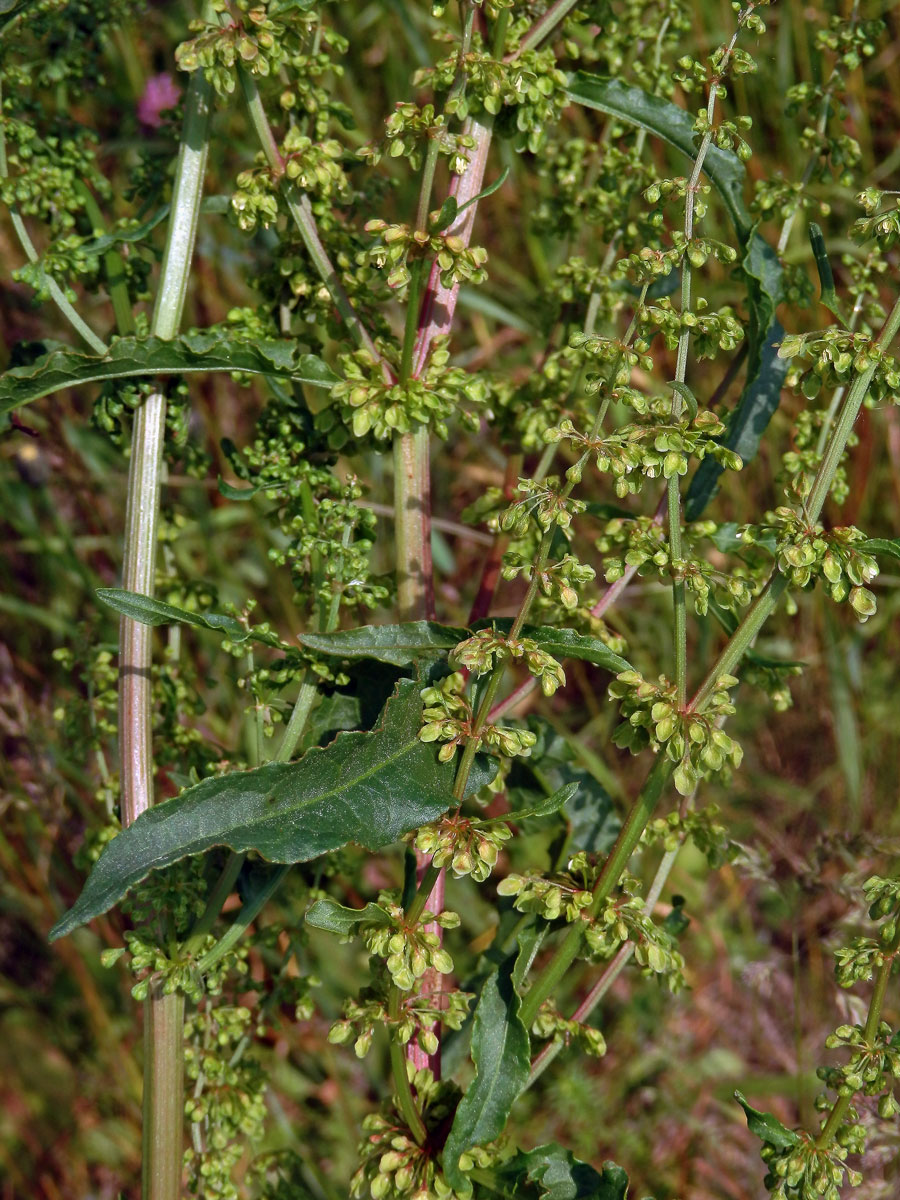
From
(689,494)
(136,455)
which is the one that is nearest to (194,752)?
(136,455)

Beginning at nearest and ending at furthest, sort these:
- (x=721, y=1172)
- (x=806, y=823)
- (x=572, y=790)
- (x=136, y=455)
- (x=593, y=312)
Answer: (x=572, y=790)
(x=136, y=455)
(x=593, y=312)
(x=721, y=1172)
(x=806, y=823)

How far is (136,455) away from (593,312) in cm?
78

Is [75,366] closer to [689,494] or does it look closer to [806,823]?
[689,494]

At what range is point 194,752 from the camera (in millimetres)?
1835

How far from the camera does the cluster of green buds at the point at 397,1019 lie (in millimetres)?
1405

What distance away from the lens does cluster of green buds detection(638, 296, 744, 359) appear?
1258 millimetres

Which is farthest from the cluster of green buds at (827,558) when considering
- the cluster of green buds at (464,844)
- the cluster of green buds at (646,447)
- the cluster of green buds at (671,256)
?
the cluster of green buds at (464,844)

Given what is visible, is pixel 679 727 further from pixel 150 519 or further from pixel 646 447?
pixel 150 519

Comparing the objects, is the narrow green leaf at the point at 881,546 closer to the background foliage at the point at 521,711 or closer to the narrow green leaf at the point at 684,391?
the narrow green leaf at the point at 684,391

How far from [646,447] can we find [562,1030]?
2.84 feet

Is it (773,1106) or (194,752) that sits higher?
(194,752)

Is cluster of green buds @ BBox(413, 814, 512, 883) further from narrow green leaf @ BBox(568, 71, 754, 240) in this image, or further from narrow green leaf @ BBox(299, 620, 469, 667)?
narrow green leaf @ BBox(568, 71, 754, 240)

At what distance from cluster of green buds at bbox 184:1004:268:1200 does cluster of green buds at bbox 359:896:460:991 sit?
1.58 feet

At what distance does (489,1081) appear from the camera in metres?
1.42
